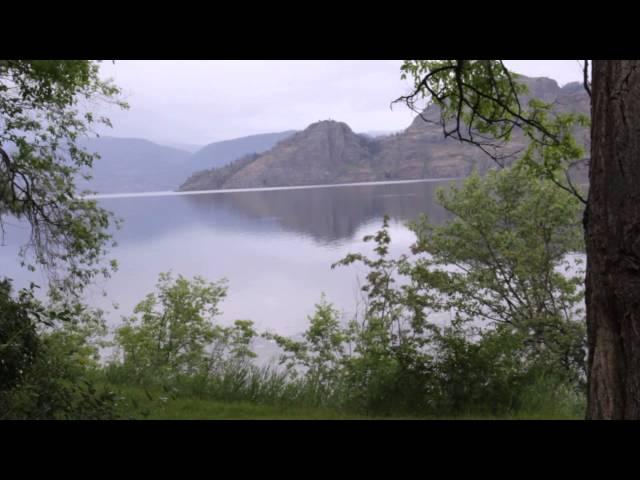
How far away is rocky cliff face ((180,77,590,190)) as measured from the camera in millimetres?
65688

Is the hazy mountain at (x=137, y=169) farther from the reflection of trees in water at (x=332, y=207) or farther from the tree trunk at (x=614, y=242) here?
the tree trunk at (x=614, y=242)

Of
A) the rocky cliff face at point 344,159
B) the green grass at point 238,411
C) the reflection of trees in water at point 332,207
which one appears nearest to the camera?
the green grass at point 238,411

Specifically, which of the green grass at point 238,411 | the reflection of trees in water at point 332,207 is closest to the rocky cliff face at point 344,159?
the reflection of trees in water at point 332,207

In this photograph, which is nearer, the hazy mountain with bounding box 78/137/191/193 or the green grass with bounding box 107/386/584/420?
the green grass with bounding box 107/386/584/420

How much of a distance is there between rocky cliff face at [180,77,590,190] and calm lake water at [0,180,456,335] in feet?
20.3

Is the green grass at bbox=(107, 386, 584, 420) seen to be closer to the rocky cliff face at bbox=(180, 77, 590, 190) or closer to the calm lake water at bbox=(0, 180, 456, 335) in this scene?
the calm lake water at bbox=(0, 180, 456, 335)

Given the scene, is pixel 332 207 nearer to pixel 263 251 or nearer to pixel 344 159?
pixel 263 251

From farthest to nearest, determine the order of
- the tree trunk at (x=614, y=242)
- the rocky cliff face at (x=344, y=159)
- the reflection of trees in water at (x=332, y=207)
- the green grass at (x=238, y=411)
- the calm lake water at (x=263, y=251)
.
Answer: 1. the rocky cliff face at (x=344, y=159)
2. the reflection of trees in water at (x=332, y=207)
3. the calm lake water at (x=263, y=251)
4. the green grass at (x=238, y=411)
5. the tree trunk at (x=614, y=242)

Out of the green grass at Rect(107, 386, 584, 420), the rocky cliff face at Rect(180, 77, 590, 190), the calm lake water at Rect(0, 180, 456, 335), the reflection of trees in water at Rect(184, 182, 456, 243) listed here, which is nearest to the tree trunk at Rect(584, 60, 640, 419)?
the green grass at Rect(107, 386, 584, 420)

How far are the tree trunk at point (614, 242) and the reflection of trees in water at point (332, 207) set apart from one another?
706 inches

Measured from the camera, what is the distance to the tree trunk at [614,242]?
2.21m

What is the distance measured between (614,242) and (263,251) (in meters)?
33.7

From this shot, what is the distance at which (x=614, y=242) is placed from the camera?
2.26 meters

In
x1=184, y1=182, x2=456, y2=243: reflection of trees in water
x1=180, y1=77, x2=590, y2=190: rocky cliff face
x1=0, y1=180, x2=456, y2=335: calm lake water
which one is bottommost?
x1=0, y1=180, x2=456, y2=335: calm lake water
